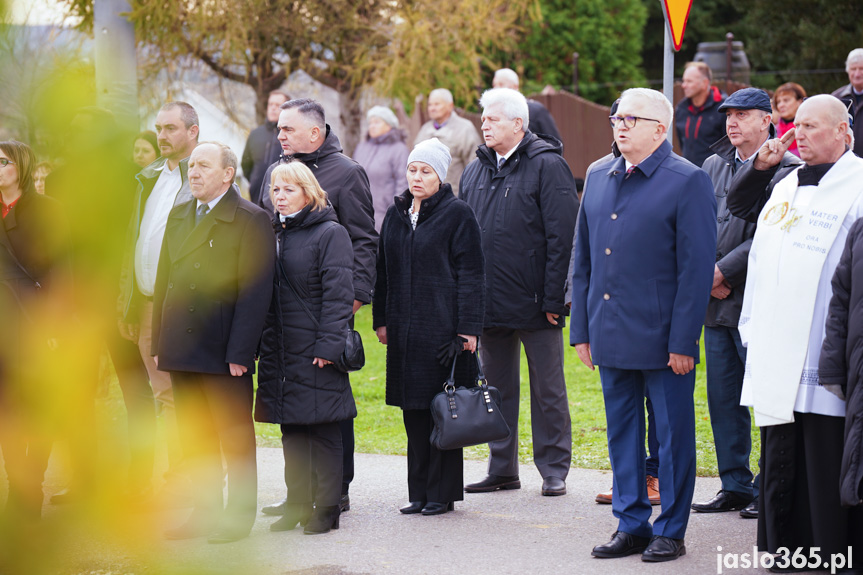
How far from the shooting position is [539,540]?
185 inches

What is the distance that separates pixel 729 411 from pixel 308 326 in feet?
7.09

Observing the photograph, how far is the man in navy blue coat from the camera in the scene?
429cm

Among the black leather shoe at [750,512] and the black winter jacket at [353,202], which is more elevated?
the black winter jacket at [353,202]

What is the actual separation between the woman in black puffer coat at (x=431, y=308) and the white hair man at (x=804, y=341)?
1.53 metres

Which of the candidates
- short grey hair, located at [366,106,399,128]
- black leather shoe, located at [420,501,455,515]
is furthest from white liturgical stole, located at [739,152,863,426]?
short grey hair, located at [366,106,399,128]

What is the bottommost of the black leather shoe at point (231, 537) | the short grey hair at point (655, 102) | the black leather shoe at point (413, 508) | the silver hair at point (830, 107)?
the black leather shoe at point (413, 508)

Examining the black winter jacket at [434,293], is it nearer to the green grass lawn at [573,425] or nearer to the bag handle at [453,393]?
the bag handle at [453,393]

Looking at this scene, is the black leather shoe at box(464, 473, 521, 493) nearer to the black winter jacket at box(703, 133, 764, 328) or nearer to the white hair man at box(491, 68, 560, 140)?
the black winter jacket at box(703, 133, 764, 328)

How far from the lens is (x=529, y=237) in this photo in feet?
18.4

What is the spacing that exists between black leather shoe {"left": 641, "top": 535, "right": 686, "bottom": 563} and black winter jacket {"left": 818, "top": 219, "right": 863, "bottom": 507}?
0.80 meters

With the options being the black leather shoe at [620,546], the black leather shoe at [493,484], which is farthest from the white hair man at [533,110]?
the black leather shoe at [620,546]

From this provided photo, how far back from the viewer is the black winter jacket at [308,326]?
481 cm

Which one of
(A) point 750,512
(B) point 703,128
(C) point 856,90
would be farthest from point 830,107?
(B) point 703,128


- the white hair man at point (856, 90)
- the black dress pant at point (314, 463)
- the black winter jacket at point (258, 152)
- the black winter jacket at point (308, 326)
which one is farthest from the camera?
the black winter jacket at point (258, 152)
